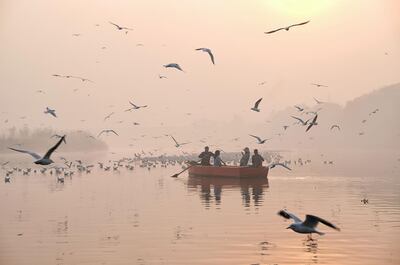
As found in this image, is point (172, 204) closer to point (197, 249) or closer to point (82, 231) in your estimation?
point (82, 231)

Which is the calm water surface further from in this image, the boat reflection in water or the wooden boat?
the wooden boat

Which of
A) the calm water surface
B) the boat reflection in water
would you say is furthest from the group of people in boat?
the calm water surface

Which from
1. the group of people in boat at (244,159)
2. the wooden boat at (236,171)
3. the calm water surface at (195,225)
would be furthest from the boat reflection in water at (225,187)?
the group of people in boat at (244,159)

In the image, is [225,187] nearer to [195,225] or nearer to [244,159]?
[244,159]

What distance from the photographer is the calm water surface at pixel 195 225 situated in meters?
16.1

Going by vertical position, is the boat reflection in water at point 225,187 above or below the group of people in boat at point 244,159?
below

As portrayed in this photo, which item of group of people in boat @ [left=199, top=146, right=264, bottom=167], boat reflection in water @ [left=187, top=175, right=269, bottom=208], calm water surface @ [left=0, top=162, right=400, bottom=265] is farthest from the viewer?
group of people in boat @ [left=199, top=146, right=264, bottom=167]

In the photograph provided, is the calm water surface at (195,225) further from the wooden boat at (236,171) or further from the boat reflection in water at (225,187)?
the wooden boat at (236,171)

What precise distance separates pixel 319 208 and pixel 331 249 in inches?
400

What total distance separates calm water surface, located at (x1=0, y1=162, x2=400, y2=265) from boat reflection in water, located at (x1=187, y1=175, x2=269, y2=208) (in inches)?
2.5

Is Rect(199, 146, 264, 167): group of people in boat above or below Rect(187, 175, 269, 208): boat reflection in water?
above

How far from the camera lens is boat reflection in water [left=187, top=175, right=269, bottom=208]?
3000 centimetres

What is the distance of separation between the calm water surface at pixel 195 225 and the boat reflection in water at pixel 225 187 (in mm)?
63

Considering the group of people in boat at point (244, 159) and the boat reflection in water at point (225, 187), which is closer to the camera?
the boat reflection in water at point (225, 187)
